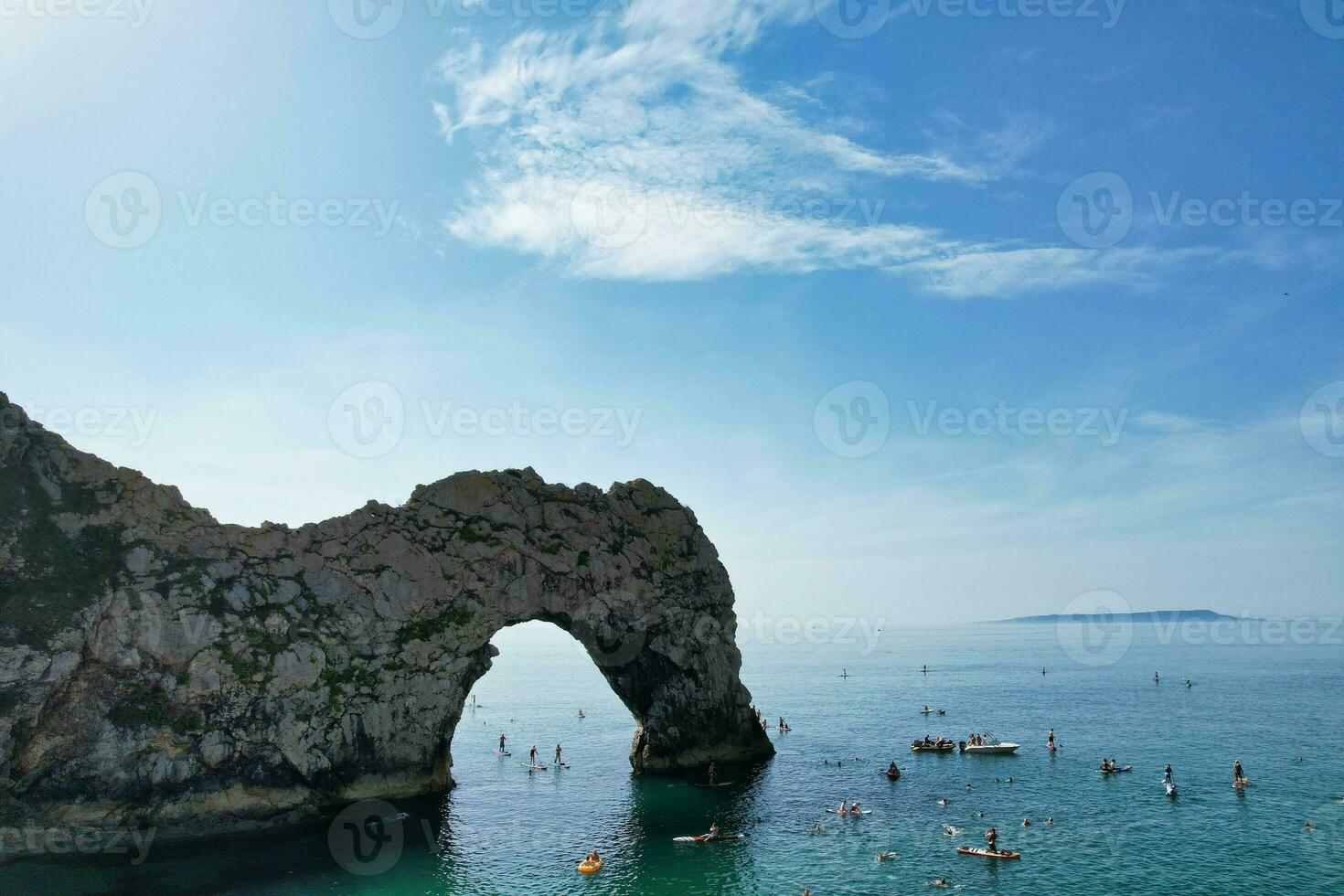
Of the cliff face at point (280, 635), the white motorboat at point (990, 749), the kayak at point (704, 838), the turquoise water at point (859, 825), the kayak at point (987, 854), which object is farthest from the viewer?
the white motorboat at point (990, 749)

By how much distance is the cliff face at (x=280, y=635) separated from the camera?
40344 mm

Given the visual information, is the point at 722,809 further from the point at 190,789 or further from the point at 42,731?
the point at 42,731

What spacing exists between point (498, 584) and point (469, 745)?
3248cm

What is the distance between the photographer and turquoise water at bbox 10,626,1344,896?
36.2 m

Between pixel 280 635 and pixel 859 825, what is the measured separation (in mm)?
37381

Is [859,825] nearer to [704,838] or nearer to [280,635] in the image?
[704,838]

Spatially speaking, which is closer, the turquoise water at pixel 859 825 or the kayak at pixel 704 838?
the turquoise water at pixel 859 825

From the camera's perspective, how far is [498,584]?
177ft

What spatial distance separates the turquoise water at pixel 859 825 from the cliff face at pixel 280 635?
3.50 m

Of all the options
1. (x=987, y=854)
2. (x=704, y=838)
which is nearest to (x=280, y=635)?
(x=704, y=838)

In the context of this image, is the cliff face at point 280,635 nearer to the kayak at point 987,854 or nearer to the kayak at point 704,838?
the kayak at point 704,838

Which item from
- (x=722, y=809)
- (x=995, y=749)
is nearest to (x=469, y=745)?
(x=722, y=809)

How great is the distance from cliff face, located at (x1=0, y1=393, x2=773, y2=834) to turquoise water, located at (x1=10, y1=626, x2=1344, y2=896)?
350cm

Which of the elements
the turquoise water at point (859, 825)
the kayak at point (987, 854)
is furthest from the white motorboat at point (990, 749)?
the kayak at point (987, 854)
